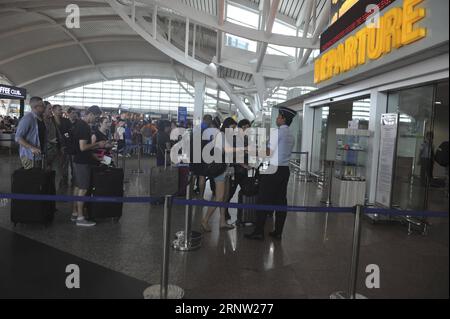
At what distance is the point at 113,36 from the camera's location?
1407 inches

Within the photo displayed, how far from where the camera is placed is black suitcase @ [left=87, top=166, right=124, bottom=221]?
539 centimetres

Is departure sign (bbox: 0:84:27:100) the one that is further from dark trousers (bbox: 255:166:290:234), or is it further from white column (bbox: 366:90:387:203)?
white column (bbox: 366:90:387:203)

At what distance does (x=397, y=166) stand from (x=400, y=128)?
0.68 metres

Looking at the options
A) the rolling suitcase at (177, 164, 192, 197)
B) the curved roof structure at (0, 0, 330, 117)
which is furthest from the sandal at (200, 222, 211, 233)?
the curved roof structure at (0, 0, 330, 117)

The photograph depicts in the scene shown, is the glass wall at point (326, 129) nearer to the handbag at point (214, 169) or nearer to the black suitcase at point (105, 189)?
the handbag at point (214, 169)

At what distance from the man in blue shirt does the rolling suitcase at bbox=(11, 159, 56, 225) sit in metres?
0.51

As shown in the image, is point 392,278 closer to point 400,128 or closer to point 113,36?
point 400,128

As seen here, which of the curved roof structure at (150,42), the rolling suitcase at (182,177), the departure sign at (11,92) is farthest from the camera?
the departure sign at (11,92)

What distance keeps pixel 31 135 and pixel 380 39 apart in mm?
5622

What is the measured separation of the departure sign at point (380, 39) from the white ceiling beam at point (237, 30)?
216 inches

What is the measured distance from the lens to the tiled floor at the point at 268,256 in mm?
3523

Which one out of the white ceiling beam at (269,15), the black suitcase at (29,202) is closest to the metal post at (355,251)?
the black suitcase at (29,202)

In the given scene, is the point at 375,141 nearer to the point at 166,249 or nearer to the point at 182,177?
the point at 182,177

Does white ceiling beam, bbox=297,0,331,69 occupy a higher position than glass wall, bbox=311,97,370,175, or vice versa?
white ceiling beam, bbox=297,0,331,69
